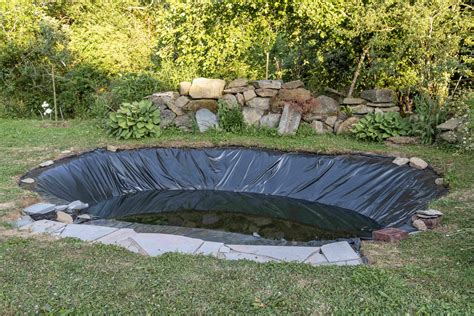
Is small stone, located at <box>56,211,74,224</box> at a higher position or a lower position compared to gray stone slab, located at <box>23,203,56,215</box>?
lower

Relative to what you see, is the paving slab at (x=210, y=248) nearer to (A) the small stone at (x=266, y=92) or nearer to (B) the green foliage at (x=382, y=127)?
(B) the green foliage at (x=382, y=127)

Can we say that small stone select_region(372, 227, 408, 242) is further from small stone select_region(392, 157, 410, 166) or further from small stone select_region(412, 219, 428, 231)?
small stone select_region(392, 157, 410, 166)

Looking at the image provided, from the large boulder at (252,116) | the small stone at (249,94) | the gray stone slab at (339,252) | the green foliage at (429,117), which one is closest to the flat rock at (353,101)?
the green foliage at (429,117)

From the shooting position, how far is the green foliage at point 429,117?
6.52 metres

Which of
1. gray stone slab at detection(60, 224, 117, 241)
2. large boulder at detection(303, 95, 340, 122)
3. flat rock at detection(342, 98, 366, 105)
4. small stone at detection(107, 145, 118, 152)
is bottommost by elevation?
small stone at detection(107, 145, 118, 152)

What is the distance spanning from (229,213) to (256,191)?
2.34 ft

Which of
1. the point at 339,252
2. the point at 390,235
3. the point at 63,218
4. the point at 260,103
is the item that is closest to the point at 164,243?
the point at 63,218

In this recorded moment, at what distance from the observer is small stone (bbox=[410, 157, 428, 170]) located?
5672 millimetres

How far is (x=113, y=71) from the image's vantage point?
33.0 feet

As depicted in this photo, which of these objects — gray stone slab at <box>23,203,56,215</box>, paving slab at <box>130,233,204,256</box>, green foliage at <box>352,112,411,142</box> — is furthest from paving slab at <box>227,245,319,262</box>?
green foliage at <box>352,112,411,142</box>

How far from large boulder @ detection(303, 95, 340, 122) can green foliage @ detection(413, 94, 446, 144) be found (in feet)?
4.54

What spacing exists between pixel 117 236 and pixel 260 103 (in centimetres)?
436

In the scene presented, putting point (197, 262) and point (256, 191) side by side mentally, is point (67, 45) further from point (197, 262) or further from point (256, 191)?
point (197, 262)

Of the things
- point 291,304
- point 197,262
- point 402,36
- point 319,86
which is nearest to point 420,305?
point 291,304
